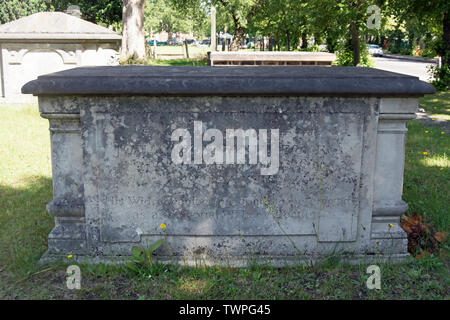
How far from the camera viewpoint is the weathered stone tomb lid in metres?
10.4

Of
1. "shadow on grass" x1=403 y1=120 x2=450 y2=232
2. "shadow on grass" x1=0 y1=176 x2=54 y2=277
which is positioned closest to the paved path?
"shadow on grass" x1=403 y1=120 x2=450 y2=232

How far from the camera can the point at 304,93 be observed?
3150 millimetres

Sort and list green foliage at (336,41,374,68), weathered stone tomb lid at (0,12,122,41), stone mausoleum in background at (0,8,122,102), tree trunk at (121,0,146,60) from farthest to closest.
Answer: green foliage at (336,41,374,68)
tree trunk at (121,0,146,60)
stone mausoleum in background at (0,8,122,102)
weathered stone tomb lid at (0,12,122,41)

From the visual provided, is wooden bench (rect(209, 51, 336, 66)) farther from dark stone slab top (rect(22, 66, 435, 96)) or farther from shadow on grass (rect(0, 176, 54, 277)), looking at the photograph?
dark stone slab top (rect(22, 66, 435, 96))

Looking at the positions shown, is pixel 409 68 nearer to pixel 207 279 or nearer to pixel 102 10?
pixel 102 10

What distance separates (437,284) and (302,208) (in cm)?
106

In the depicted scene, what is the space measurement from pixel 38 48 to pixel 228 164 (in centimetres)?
904

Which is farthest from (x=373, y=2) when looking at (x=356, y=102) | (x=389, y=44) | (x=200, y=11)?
(x=389, y=44)

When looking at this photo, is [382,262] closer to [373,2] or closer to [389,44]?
[373,2]

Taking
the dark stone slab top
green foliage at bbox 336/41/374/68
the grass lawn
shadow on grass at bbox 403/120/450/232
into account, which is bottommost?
the grass lawn

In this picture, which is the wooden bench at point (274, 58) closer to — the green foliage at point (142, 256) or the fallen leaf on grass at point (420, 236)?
the fallen leaf on grass at point (420, 236)

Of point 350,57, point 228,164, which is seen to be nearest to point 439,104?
point 350,57

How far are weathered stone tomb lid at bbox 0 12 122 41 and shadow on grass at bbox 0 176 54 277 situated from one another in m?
6.05

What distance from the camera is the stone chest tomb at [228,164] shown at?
3180 millimetres
